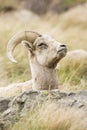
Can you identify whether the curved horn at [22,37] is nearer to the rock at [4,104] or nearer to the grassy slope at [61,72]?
the grassy slope at [61,72]

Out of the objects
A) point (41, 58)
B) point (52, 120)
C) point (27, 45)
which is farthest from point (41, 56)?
point (52, 120)

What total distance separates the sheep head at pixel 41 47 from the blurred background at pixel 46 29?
762 mm

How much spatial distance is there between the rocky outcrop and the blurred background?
2802 millimetres

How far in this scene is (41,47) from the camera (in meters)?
11.7

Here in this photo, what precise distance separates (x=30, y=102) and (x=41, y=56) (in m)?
2.79

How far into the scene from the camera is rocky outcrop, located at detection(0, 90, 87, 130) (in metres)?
8.82

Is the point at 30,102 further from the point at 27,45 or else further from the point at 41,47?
the point at 27,45

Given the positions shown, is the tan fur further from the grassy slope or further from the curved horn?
the grassy slope

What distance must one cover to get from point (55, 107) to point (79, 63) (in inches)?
242

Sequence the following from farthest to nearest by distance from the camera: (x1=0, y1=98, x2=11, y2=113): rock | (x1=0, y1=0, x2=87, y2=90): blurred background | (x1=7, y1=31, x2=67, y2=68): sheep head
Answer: (x1=0, y1=0, x2=87, y2=90): blurred background < (x1=7, y1=31, x2=67, y2=68): sheep head < (x1=0, y1=98, x2=11, y2=113): rock

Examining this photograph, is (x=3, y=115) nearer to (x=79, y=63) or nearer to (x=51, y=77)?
(x=51, y=77)

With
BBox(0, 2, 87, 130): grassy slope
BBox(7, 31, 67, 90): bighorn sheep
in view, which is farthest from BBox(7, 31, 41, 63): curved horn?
BBox(0, 2, 87, 130): grassy slope

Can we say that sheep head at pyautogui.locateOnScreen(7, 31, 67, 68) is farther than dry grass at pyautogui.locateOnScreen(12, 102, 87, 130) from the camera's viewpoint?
Yes

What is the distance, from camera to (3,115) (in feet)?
29.1
